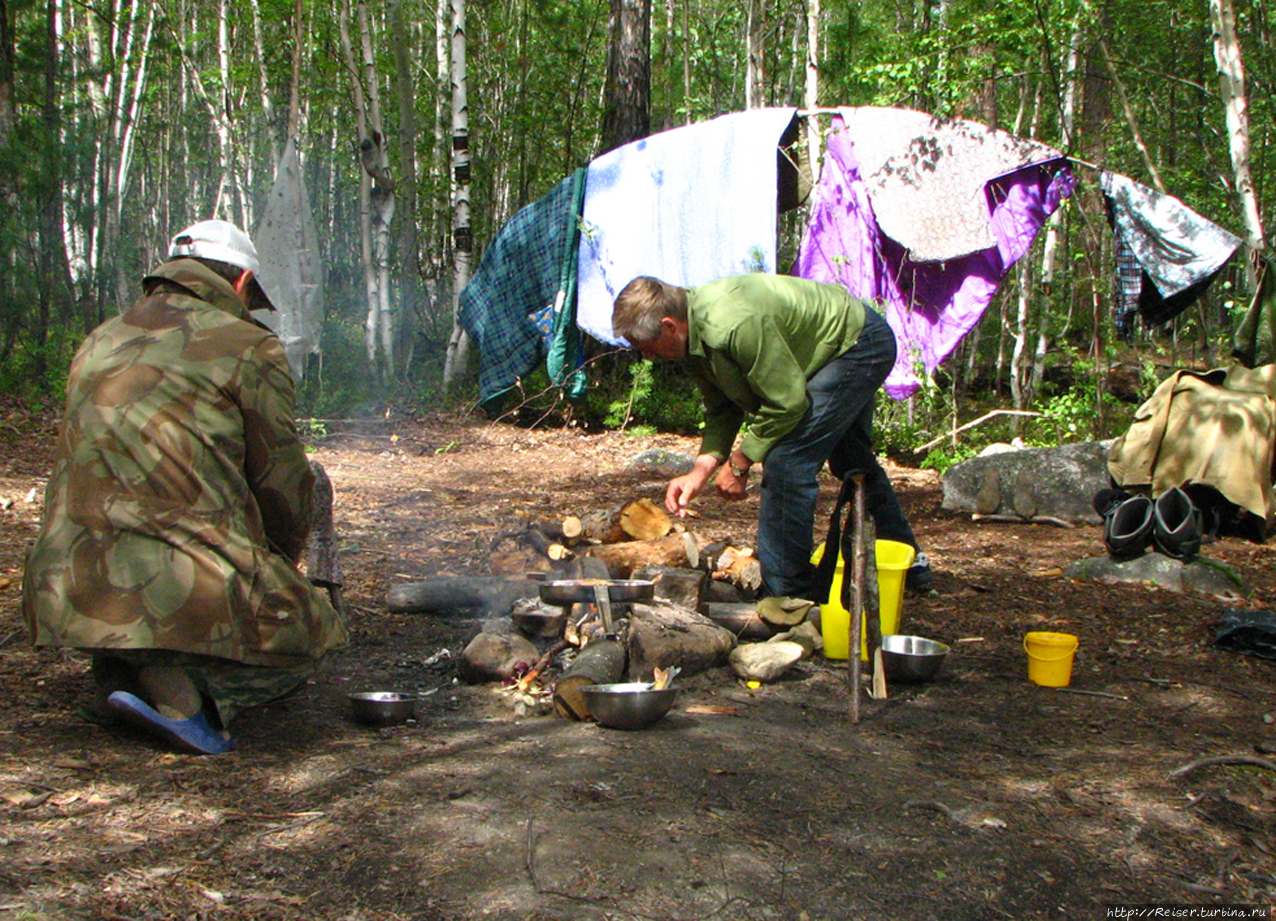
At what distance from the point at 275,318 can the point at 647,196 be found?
4334 mm

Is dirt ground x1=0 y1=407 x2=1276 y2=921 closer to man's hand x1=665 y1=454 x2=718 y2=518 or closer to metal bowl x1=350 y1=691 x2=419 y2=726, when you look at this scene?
metal bowl x1=350 y1=691 x2=419 y2=726

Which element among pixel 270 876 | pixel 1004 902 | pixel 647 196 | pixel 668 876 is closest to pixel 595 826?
pixel 668 876

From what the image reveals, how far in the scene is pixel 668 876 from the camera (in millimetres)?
2039

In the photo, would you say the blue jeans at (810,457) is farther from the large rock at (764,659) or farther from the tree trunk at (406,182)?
the tree trunk at (406,182)

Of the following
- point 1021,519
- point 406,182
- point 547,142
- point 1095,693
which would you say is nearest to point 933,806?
point 1095,693

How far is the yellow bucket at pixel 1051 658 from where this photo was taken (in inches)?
139

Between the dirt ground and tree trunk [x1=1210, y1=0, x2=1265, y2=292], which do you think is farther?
tree trunk [x1=1210, y1=0, x2=1265, y2=292]

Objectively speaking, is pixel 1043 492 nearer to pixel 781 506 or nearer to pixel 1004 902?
pixel 781 506

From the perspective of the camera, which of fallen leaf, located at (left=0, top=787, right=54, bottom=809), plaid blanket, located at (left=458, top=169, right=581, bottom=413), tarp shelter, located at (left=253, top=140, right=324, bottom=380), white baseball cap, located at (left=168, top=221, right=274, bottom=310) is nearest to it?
fallen leaf, located at (left=0, top=787, right=54, bottom=809)

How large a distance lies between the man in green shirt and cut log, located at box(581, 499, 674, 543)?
1.00 m

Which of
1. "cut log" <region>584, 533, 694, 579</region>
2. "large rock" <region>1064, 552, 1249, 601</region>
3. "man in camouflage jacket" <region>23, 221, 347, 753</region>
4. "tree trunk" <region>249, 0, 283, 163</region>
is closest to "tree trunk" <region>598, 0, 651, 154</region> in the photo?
"cut log" <region>584, 533, 694, 579</region>

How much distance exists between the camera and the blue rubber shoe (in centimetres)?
254

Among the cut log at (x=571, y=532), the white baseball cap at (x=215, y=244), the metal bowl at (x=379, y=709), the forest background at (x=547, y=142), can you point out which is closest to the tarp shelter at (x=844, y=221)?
the forest background at (x=547, y=142)

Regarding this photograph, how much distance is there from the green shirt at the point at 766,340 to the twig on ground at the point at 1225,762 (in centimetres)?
162
